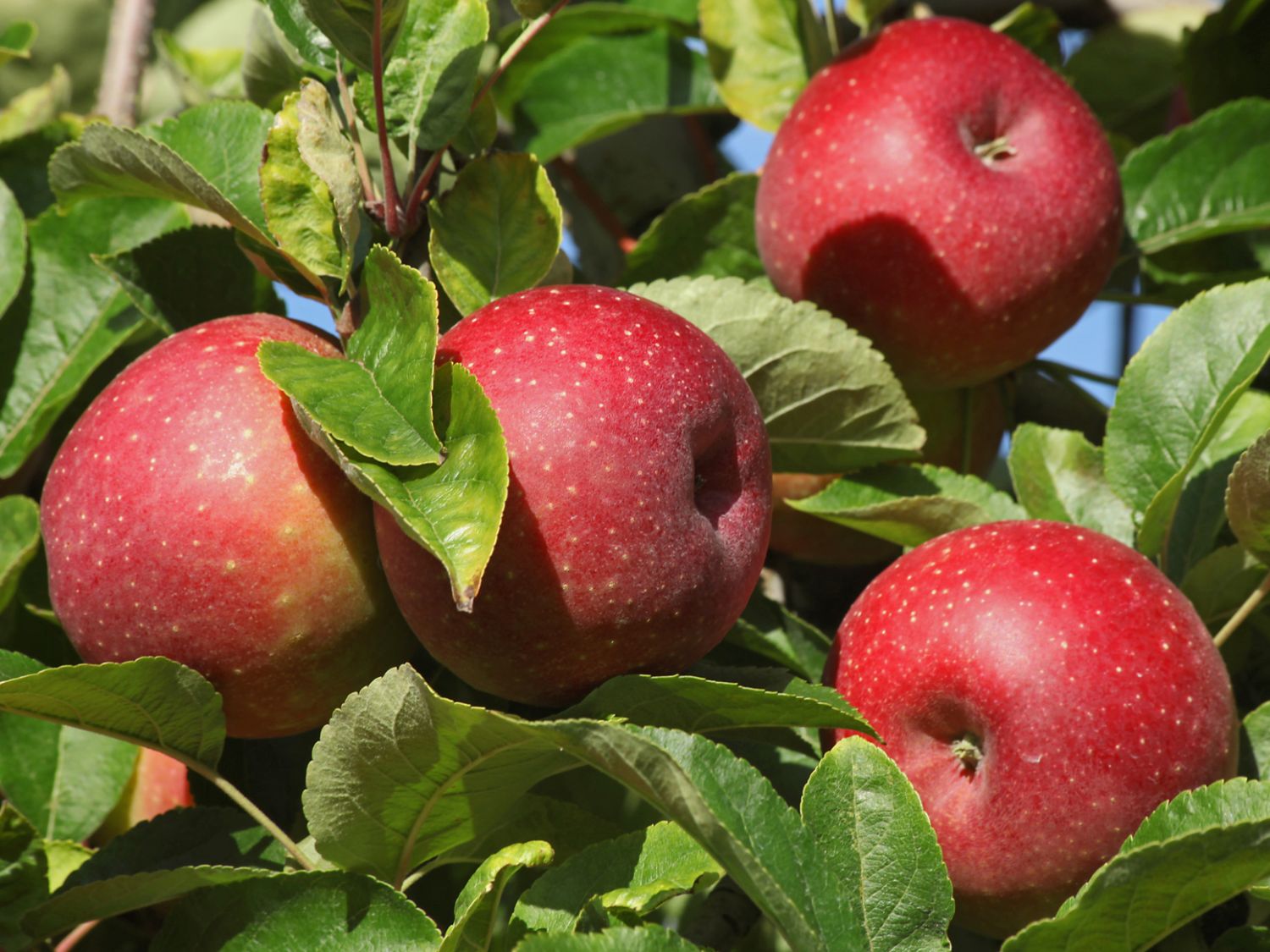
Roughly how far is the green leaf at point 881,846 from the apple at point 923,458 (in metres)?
0.65

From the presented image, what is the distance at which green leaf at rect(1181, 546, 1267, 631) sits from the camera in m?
1.27

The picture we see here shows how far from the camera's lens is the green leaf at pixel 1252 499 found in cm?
113

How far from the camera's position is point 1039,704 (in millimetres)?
1077

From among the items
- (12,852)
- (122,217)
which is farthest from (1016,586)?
(122,217)

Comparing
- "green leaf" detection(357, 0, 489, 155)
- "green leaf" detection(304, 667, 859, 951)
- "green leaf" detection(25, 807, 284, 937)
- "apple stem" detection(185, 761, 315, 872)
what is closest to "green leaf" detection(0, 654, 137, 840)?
"green leaf" detection(25, 807, 284, 937)

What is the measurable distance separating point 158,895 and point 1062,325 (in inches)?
40.9

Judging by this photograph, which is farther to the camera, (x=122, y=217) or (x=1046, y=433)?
(x=122, y=217)

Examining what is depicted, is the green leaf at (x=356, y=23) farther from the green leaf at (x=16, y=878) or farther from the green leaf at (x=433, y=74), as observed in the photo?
the green leaf at (x=16, y=878)

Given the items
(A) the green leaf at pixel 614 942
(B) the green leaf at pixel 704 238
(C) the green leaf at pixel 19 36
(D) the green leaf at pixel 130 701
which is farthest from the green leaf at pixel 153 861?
(C) the green leaf at pixel 19 36

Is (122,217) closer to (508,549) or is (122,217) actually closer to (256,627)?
(256,627)

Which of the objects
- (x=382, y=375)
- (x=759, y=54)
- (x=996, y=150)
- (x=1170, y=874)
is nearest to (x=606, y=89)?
(x=759, y=54)

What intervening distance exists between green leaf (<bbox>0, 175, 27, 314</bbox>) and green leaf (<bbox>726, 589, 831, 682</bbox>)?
2.77ft

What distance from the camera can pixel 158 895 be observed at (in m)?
1.07

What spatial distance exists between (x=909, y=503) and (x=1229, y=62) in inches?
39.7
